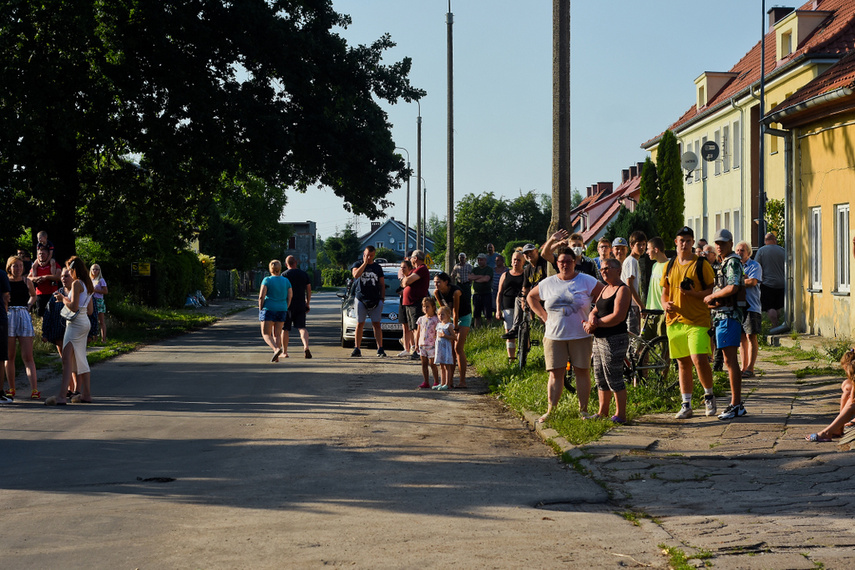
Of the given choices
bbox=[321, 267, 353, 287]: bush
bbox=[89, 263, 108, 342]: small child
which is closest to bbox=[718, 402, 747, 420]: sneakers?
bbox=[89, 263, 108, 342]: small child

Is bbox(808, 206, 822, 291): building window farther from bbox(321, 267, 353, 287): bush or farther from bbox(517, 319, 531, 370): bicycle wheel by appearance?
bbox(321, 267, 353, 287): bush

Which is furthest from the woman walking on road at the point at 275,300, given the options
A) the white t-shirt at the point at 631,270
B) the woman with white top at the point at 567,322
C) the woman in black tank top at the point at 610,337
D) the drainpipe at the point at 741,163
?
the drainpipe at the point at 741,163

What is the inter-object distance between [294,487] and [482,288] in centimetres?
1695

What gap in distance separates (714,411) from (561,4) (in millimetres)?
6212

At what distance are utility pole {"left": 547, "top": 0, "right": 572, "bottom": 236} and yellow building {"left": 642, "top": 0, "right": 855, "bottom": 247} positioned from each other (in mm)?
18047

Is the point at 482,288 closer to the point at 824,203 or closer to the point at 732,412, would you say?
the point at 824,203

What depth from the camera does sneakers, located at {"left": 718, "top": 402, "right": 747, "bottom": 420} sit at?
33.2 ft

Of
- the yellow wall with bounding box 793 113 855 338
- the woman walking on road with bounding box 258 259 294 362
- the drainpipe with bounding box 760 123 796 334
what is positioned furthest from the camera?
the drainpipe with bounding box 760 123 796 334

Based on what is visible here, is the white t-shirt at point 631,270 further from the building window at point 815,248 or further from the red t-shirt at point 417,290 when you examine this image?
the building window at point 815,248

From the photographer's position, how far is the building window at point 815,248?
19547 mm

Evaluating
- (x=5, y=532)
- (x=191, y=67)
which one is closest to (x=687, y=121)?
A: (x=191, y=67)

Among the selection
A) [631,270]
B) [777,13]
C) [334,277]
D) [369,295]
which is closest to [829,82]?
[631,270]

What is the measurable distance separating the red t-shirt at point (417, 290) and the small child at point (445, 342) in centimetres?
409

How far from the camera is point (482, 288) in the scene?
24.3 m
